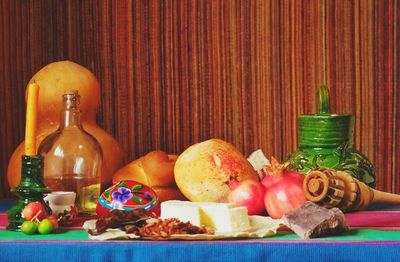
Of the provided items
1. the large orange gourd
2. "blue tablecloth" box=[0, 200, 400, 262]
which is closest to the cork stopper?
the large orange gourd

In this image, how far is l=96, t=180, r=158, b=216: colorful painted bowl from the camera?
127cm

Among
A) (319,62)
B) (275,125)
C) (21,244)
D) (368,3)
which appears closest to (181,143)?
(275,125)

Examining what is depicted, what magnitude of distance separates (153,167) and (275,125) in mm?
390

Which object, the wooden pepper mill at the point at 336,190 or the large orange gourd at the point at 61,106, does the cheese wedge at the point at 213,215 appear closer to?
the wooden pepper mill at the point at 336,190

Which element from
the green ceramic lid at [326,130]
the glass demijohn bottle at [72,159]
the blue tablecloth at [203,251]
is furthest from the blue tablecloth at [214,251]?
the green ceramic lid at [326,130]

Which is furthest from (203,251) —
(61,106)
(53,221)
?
(61,106)

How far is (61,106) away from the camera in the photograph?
152 cm

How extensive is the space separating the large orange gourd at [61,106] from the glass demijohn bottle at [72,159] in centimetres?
12

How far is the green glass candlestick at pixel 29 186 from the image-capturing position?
3.92 ft

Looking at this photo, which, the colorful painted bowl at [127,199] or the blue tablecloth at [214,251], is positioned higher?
the colorful painted bowl at [127,199]

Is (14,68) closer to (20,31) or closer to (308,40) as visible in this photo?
(20,31)

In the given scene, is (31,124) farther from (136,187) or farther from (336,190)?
(336,190)

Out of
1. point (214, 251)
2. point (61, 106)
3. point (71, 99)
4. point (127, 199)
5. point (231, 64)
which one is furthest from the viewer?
point (231, 64)

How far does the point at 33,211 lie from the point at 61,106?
39cm
